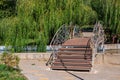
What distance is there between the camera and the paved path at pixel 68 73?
10914 millimetres

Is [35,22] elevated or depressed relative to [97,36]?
elevated

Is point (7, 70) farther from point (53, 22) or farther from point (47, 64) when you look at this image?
point (53, 22)

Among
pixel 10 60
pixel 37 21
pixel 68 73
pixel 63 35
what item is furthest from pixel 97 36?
pixel 10 60

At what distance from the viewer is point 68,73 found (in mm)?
11766

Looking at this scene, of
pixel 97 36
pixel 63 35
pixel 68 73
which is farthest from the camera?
pixel 63 35

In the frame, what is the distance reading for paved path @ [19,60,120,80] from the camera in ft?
35.8

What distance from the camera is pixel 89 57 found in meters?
12.7

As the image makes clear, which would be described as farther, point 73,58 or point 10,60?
point 73,58

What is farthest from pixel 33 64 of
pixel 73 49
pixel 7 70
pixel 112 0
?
pixel 112 0

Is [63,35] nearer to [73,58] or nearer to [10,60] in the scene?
[73,58]

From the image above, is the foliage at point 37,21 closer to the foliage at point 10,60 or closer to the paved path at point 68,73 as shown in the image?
the paved path at point 68,73

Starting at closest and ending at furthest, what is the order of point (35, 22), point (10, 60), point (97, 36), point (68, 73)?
point (10, 60) < point (68, 73) < point (97, 36) < point (35, 22)

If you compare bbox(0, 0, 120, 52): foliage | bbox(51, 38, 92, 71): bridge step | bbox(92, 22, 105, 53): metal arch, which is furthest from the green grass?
bbox(0, 0, 120, 52): foliage

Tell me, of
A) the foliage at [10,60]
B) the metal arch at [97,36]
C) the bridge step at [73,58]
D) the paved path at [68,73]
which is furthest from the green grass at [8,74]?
the metal arch at [97,36]
